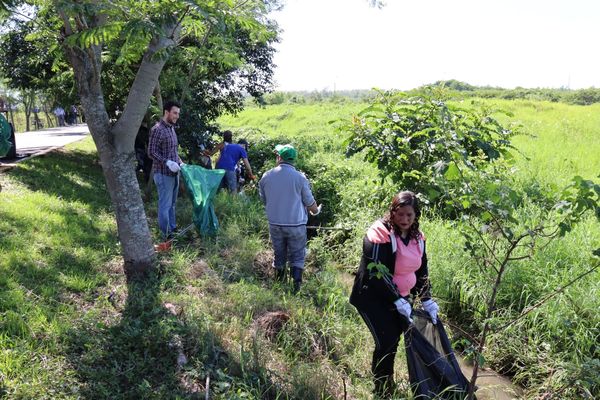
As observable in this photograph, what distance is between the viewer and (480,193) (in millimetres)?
2576

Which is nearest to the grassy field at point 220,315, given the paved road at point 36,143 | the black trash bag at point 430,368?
the black trash bag at point 430,368

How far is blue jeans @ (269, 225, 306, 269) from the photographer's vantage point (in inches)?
178

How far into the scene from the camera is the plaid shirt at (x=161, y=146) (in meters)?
5.24

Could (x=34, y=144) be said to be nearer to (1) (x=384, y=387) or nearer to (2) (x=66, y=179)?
(2) (x=66, y=179)

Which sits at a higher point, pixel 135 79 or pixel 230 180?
pixel 135 79

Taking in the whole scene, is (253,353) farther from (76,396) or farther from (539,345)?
(539,345)

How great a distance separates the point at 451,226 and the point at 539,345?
185 cm

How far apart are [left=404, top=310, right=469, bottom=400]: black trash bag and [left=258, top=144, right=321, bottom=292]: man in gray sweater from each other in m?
1.81

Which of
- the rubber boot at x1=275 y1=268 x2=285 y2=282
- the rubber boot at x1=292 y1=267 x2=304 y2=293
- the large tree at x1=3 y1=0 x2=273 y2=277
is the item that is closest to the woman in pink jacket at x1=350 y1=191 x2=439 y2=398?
the rubber boot at x1=292 y1=267 x2=304 y2=293

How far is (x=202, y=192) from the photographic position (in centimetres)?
557

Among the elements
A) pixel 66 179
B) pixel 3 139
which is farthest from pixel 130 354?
pixel 66 179

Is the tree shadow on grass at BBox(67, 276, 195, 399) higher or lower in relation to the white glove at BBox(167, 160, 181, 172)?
lower

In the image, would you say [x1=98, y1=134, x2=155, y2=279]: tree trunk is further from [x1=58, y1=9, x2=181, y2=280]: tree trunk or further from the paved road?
the paved road

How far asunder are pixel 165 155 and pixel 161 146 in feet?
0.37
